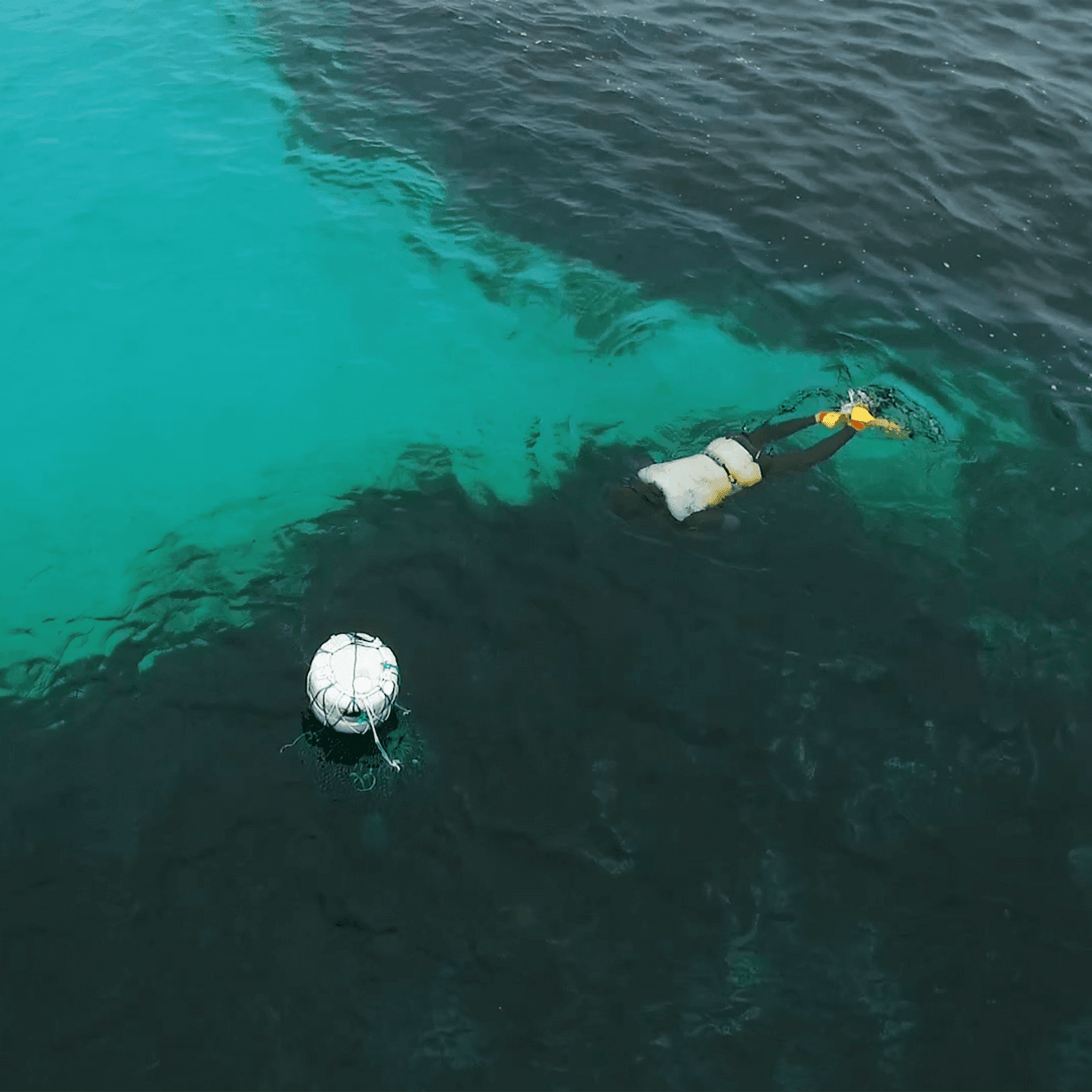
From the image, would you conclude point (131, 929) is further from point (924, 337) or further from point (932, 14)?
point (932, 14)

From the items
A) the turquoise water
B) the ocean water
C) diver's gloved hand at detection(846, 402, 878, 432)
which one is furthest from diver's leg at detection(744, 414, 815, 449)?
the turquoise water

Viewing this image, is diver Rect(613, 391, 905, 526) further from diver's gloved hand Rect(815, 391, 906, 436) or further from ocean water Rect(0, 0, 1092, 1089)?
ocean water Rect(0, 0, 1092, 1089)

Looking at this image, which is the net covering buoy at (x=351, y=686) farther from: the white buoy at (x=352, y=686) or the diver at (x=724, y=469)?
the diver at (x=724, y=469)

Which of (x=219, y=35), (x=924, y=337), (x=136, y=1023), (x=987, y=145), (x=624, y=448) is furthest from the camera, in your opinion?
(x=219, y=35)

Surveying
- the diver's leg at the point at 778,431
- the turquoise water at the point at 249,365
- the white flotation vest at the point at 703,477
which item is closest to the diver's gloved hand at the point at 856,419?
the diver's leg at the point at 778,431

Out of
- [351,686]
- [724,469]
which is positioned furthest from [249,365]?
[724,469]

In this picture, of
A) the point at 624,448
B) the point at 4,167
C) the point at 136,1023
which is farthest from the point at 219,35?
the point at 136,1023

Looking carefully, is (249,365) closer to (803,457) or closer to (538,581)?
(538,581)
